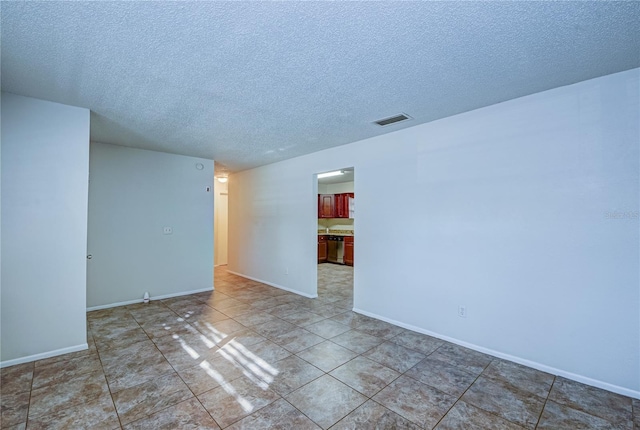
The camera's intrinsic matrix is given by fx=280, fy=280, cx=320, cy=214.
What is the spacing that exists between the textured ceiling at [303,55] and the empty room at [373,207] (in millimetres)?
17

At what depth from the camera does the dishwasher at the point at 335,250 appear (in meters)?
8.81

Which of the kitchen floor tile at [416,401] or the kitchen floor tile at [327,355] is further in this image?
the kitchen floor tile at [327,355]

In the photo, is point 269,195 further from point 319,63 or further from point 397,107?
point 319,63

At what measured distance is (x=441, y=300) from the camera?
3.22 m

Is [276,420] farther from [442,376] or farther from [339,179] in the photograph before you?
[339,179]

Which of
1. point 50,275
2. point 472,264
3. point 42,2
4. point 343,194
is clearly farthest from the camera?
point 343,194

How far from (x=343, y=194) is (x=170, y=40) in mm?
6950

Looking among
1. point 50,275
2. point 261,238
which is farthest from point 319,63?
point 261,238

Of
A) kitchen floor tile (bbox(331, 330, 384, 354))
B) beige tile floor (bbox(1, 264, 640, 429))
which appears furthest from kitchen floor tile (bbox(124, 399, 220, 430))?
kitchen floor tile (bbox(331, 330, 384, 354))

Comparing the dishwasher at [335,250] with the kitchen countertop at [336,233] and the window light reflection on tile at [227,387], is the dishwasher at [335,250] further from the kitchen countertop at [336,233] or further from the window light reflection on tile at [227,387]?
the window light reflection on tile at [227,387]

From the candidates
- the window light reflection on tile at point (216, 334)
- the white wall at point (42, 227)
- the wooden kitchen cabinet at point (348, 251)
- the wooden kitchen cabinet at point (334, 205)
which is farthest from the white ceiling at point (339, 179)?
the white wall at point (42, 227)

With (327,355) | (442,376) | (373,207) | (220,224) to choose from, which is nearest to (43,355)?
(327,355)

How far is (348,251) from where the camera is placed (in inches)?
326

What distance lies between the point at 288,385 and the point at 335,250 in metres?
6.68
